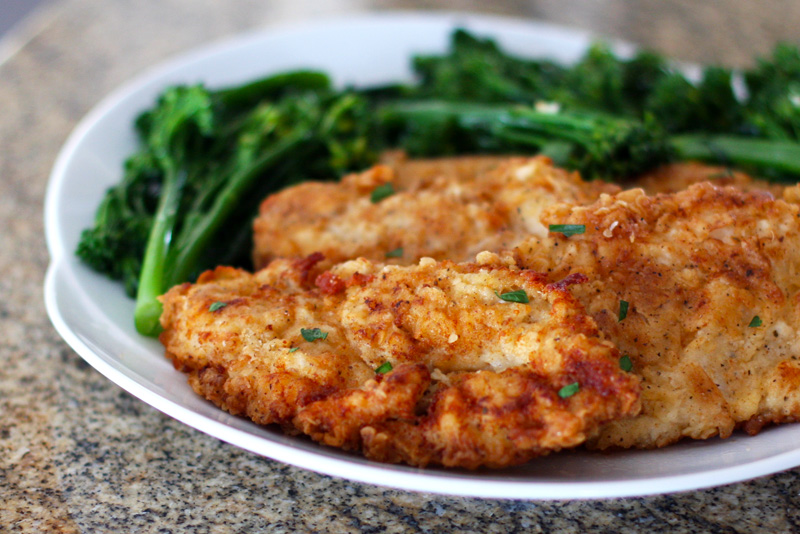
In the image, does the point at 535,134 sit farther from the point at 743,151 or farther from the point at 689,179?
the point at 743,151

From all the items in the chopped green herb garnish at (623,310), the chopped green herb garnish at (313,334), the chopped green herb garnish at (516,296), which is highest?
the chopped green herb garnish at (623,310)

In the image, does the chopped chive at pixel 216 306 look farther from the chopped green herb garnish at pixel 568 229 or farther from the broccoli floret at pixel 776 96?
the broccoli floret at pixel 776 96

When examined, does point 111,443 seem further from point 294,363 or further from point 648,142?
point 648,142

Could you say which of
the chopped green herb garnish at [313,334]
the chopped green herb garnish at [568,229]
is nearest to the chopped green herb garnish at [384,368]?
the chopped green herb garnish at [313,334]

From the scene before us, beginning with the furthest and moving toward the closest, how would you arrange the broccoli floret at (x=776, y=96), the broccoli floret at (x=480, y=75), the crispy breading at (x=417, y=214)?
the broccoli floret at (x=480, y=75), the broccoli floret at (x=776, y=96), the crispy breading at (x=417, y=214)

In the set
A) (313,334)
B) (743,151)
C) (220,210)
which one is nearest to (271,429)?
(313,334)

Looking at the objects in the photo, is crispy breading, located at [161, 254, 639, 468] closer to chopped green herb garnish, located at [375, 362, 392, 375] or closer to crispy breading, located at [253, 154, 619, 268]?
chopped green herb garnish, located at [375, 362, 392, 375]
